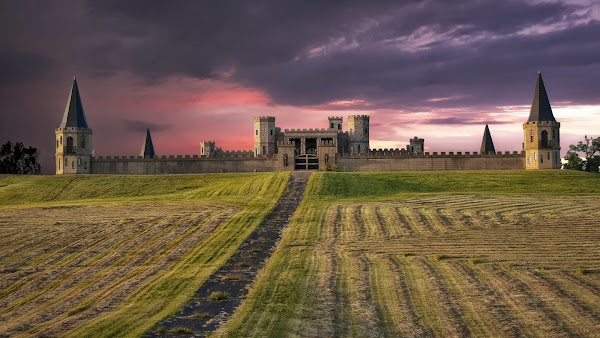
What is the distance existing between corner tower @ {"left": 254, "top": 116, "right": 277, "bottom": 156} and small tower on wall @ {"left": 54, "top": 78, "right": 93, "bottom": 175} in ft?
116

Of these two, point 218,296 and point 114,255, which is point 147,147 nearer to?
point 114,255

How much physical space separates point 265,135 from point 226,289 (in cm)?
9847

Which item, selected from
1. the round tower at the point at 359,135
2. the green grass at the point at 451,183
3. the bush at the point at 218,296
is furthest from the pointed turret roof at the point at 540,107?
the bush at the point at 218,296

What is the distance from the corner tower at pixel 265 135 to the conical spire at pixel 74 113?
1411 inches

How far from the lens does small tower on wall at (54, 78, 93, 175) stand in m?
99.1

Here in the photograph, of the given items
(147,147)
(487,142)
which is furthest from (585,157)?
(147,147)

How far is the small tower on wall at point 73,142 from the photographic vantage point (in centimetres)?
9906

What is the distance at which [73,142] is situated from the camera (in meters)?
99.5

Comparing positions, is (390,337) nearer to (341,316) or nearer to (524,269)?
(341,316)

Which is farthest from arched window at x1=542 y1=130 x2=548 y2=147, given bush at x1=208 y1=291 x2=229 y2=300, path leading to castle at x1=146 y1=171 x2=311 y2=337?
bush at x1=208 y1=291 x2=229 y2=300

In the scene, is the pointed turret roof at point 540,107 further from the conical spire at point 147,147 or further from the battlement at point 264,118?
the conical spire at point 147,147

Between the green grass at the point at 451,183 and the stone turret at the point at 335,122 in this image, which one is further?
the stone turret at the point at 335,122

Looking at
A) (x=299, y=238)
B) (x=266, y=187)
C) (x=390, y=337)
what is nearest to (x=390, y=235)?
(x=299, y=238)

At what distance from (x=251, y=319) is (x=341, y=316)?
3.47m
